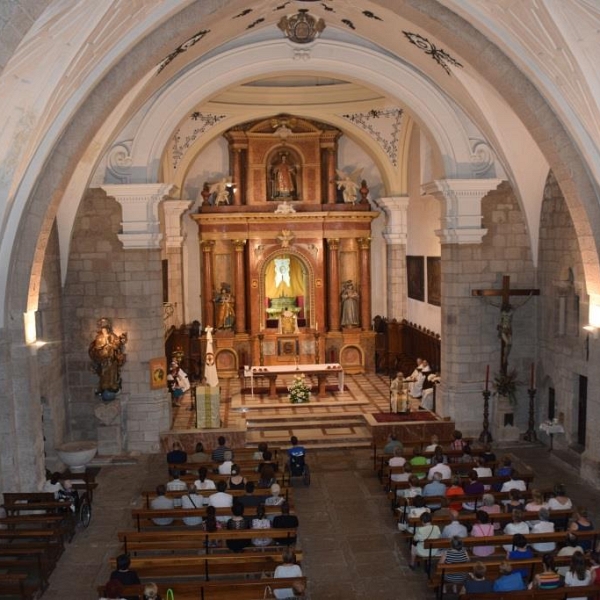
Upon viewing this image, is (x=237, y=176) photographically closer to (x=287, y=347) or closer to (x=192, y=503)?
(x=287, y=347)

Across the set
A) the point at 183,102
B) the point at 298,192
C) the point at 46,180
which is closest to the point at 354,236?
the point at 298,192

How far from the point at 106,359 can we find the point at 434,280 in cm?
875

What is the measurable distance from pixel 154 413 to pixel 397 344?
9018 mm

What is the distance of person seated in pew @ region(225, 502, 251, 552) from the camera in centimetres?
989

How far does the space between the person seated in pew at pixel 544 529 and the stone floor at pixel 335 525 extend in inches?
58.7

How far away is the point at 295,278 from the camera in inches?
945

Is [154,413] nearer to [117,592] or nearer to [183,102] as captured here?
[183,102]

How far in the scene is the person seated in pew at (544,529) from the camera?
954 centimetres

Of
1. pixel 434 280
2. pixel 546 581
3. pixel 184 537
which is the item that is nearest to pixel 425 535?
pixel 546 581

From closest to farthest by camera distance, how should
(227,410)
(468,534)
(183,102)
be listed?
(468,534) < (183,102) < (227,410)

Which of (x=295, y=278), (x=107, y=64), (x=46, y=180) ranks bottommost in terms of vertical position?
(x=295, y=278)

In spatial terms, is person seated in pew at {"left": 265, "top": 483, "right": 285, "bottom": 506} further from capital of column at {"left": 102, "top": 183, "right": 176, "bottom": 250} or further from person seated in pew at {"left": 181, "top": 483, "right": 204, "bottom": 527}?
capital of column at {"left": 102, "top": 183, "right": 176, "bottom": 250}

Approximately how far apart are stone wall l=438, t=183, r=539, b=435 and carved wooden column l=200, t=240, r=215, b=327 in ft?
27.5

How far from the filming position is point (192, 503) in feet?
36.1
